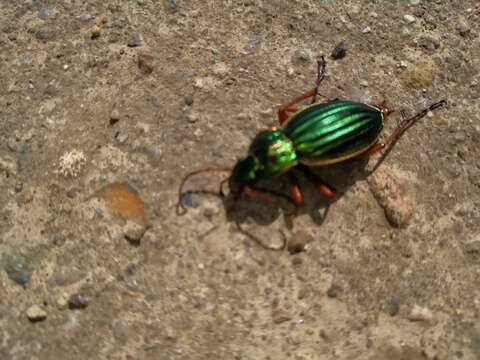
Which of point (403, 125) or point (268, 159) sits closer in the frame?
point (268, 159)

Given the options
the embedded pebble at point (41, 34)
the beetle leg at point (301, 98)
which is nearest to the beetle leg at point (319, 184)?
the beetle leg at point (301, 98)

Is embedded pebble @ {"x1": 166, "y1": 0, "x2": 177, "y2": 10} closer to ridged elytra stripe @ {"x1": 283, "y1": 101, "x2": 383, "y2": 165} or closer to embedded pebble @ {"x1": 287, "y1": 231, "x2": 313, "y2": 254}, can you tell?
ridged elytra stripe @ {"x1": 283, "y1": 101, "x2": 383, "y2": 165}

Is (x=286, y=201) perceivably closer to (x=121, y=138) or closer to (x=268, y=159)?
(x=268, y=159)

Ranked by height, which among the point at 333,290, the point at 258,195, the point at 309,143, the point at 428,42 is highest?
the point at 428,42

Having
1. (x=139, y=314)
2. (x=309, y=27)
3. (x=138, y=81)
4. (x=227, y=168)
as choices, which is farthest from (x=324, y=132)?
(x=139, y=314)

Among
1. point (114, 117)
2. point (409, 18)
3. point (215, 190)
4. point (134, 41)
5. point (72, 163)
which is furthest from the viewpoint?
point (409, 18)

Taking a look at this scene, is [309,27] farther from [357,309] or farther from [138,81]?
[357,309]

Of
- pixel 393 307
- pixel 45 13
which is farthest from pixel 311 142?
pixel 45 13
